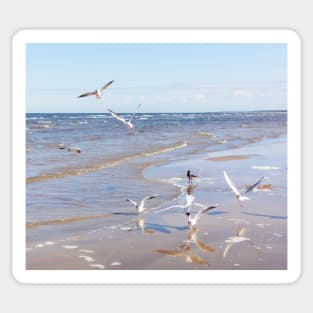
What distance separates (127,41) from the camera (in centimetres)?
307

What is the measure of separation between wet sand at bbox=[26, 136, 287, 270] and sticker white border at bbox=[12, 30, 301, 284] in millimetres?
59

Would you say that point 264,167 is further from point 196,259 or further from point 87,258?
point 87,258

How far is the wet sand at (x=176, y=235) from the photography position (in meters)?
3.18

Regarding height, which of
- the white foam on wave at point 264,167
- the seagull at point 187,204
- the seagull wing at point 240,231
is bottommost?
the seagull wing at point 240,231

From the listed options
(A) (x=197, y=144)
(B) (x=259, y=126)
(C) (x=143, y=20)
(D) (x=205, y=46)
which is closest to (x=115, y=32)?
(C) (x=143, y=20)

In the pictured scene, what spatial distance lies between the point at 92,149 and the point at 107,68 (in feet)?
9.27

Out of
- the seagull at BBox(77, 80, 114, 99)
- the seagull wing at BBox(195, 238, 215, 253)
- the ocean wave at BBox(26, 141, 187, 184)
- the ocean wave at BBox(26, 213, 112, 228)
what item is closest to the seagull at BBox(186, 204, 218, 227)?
the seagull wing at BBox(195, 238, 215, 253)

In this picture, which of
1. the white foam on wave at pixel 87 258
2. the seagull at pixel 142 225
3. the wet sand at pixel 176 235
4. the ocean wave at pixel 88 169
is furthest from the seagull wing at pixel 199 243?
the ocean wave at pixel 88 169

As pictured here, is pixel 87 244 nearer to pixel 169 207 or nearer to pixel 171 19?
pixel 169 207

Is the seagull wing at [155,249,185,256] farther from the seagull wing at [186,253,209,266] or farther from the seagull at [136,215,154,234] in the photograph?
the seagull at [136,215,154,234]

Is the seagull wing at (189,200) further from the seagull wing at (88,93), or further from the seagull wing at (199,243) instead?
the seagull wing at (88,93)

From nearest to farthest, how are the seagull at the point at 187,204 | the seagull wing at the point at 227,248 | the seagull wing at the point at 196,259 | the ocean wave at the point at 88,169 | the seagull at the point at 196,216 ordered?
the seagull wing at the point at 196,259, the seagull wing at the point at 227,248, the seagull at the point at 196,216, the seagull at the point at 187,204, the ocean wave at the point at 88,169

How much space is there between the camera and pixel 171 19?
303 cm

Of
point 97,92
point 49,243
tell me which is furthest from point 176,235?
point 97,92
